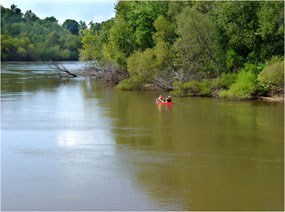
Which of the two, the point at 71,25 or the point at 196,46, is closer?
the point at 196,46

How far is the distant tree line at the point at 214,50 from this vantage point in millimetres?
37656

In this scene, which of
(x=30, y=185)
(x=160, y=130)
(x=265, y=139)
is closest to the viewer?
(x=30, y=185)

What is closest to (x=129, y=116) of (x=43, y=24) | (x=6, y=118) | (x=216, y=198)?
(x=6, y=118)

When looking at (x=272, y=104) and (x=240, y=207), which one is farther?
(x=272, y=104)

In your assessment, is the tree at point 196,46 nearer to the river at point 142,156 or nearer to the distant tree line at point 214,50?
the distant tree line at point 214,50

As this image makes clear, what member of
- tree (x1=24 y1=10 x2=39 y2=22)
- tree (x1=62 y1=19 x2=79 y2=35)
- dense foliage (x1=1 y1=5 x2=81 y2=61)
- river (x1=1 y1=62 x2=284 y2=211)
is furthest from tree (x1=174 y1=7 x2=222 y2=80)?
tree (x1=62 y1=19 x2=79 y2=35)

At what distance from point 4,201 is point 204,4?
3139cm

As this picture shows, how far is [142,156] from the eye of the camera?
68.7 feet

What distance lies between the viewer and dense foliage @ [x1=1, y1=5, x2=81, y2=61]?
107m

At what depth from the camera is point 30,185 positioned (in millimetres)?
17172

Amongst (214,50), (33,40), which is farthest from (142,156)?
(33,40)

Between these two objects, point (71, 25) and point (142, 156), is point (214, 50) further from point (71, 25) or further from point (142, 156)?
point (71, 25)

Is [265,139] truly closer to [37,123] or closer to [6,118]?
[37,123]

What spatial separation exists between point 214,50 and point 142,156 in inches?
875
